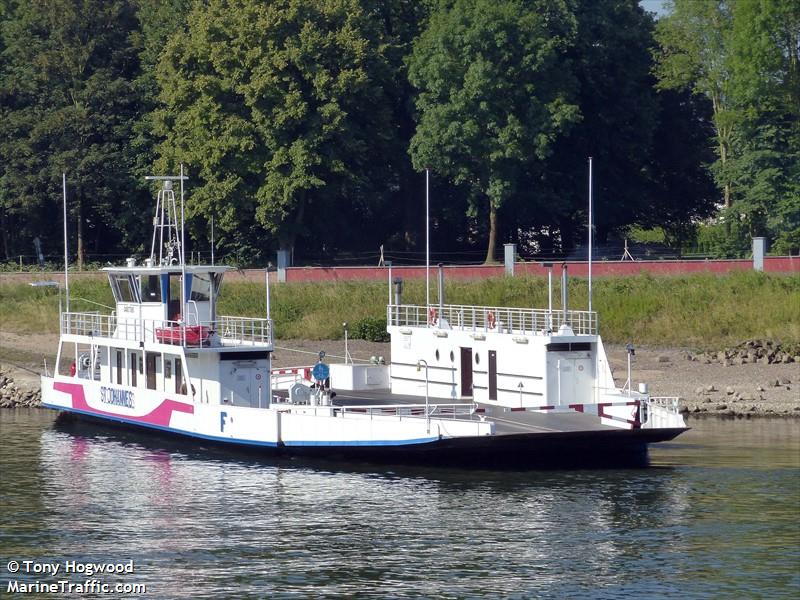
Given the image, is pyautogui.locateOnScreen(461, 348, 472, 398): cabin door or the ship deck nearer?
the ship deck

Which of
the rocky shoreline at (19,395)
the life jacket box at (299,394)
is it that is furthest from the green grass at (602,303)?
the life jacket box at (299,394)

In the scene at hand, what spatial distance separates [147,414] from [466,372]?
9.44m

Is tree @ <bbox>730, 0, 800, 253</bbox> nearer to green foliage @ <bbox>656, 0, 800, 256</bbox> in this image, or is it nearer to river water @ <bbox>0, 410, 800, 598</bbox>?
green foliage @ <bbox>656, 0, 800, 256</bbox>

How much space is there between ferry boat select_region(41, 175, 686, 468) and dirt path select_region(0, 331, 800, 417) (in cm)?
623

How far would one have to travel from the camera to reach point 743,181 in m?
71.1

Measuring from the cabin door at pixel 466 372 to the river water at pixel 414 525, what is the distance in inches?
233

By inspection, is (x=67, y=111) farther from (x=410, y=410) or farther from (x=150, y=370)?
(x=410, y=410)

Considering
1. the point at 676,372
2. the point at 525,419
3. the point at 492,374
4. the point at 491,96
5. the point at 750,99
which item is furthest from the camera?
the point at 750,99

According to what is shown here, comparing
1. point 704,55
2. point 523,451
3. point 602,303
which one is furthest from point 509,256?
point 523,451

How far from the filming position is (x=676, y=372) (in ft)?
167

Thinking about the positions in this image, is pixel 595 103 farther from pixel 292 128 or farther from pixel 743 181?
pixel 292 128

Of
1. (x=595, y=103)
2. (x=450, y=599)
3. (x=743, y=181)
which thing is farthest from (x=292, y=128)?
(x=450, y=599)

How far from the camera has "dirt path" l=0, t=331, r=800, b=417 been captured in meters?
45.6

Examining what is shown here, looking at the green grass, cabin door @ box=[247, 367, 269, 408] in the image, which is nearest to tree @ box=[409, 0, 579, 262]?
the green grass
